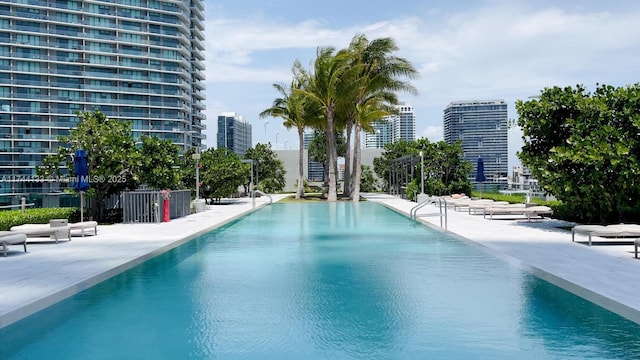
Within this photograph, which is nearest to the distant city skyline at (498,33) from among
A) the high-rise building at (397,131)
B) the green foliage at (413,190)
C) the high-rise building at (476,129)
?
the green foliage at (413,190)

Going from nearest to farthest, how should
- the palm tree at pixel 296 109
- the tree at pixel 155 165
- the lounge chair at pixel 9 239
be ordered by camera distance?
1. the lounge chair at pixel 9 239
2. the tree at pixel 155 165
3. the palm tree at pixel 296 109

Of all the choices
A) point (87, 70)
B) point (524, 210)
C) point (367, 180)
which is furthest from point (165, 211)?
point (87, 70)

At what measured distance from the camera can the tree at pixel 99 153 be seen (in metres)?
17.9

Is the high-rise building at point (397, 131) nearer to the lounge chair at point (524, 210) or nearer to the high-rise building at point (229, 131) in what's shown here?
the high-rise building at point (229, 131)

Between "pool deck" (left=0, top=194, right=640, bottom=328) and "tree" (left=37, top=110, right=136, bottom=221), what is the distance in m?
2.44

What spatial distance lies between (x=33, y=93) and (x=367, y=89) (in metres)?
67.9

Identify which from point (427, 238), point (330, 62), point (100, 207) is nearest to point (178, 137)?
point (330, 62)

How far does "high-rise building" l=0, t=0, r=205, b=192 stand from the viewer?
268 ft

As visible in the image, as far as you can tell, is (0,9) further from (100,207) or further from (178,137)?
(100,207)

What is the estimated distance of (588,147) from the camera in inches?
529

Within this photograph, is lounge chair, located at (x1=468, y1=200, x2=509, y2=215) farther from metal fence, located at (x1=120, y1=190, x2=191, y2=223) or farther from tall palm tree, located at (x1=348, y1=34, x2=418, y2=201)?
tall palm tree, located at (x1=348, y1=34, x2=418, y2=201)

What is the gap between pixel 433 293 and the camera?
7965 millimetres

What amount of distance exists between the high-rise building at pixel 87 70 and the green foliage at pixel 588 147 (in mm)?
79894

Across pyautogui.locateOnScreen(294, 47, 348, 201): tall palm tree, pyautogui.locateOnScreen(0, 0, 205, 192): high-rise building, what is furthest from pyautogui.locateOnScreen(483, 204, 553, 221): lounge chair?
pyautogui.locateOnScreen(0, 0, 205, 192): high-rise building
